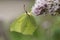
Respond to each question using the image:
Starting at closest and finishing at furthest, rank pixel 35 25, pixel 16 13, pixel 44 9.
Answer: pixel 44 9 → pixel 35 25 → pixel 16 13

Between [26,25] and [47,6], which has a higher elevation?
[47,6]

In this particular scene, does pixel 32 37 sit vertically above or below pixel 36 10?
below

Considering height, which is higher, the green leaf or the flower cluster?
the flower cluster

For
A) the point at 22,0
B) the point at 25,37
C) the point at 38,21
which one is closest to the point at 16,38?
the point at 25,37

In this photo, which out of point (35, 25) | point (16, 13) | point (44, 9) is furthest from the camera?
point (16, 13)

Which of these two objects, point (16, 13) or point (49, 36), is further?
point (16, 13)

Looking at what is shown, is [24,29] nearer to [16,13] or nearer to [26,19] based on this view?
[26,19]

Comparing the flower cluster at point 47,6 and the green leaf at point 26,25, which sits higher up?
the flower cluster at point 47,6

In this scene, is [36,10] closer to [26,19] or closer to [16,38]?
[26,19]

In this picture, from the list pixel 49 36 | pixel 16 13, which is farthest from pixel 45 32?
pixel 16 13
